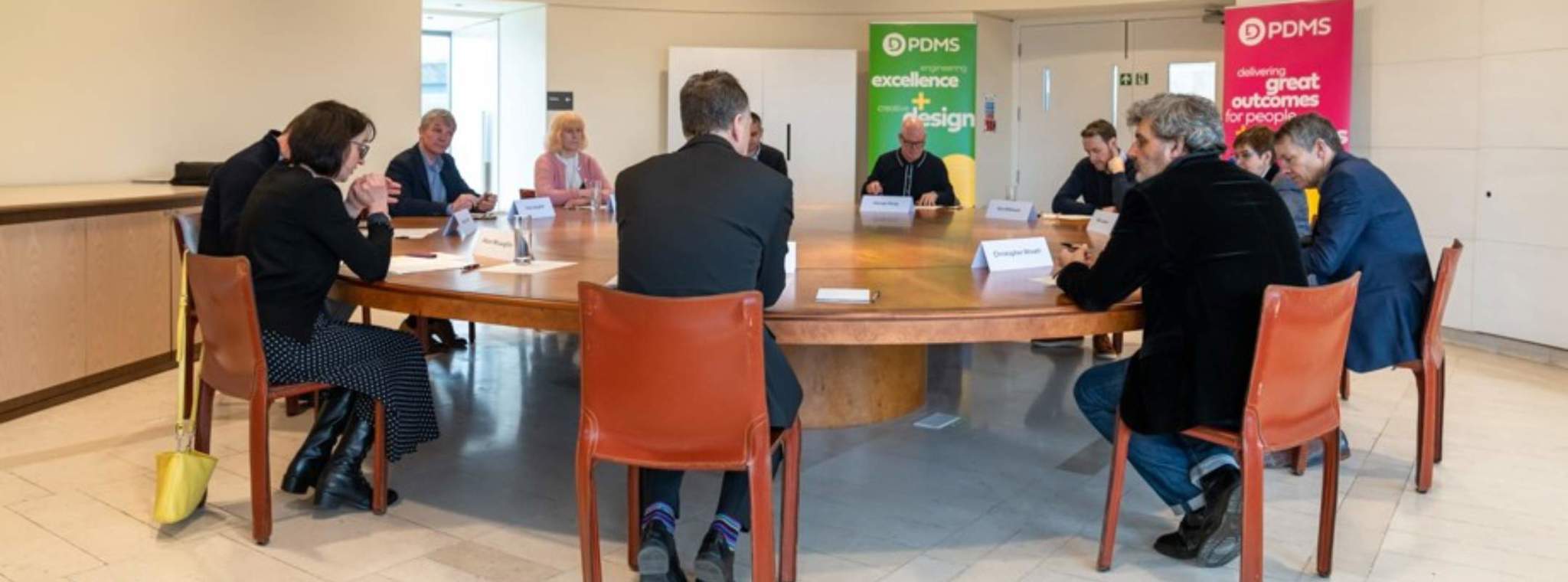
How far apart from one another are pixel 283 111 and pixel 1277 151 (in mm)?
5860

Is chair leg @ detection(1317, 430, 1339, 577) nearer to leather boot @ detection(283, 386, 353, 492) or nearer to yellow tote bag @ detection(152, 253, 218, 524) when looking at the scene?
leather boot @ detection(283, 386, 353, 492)

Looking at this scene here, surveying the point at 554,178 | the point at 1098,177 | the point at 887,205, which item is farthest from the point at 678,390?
the point at 1098,177

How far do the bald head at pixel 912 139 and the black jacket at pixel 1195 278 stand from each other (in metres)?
4.18

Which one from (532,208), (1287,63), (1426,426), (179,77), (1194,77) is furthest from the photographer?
(1194,77)

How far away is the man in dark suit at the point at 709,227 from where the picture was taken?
278cm

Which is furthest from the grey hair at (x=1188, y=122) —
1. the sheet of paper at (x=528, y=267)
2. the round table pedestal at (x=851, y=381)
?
the sheet of paper at (x=528, y=267)

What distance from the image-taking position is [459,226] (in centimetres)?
481

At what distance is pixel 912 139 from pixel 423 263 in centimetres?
404

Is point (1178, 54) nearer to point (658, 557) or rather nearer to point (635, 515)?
point (635, 515)

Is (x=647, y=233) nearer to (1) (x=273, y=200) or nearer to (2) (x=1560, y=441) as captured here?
(1) (x=273, y=200)

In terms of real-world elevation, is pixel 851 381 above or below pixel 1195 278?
below

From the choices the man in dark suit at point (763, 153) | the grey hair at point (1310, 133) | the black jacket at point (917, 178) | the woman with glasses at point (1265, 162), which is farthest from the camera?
the black jacket at point (917, 178)

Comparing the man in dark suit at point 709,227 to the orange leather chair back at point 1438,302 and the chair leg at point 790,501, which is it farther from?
the orange leather chair back at point 1438,302

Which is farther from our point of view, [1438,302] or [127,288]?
[127,288]
